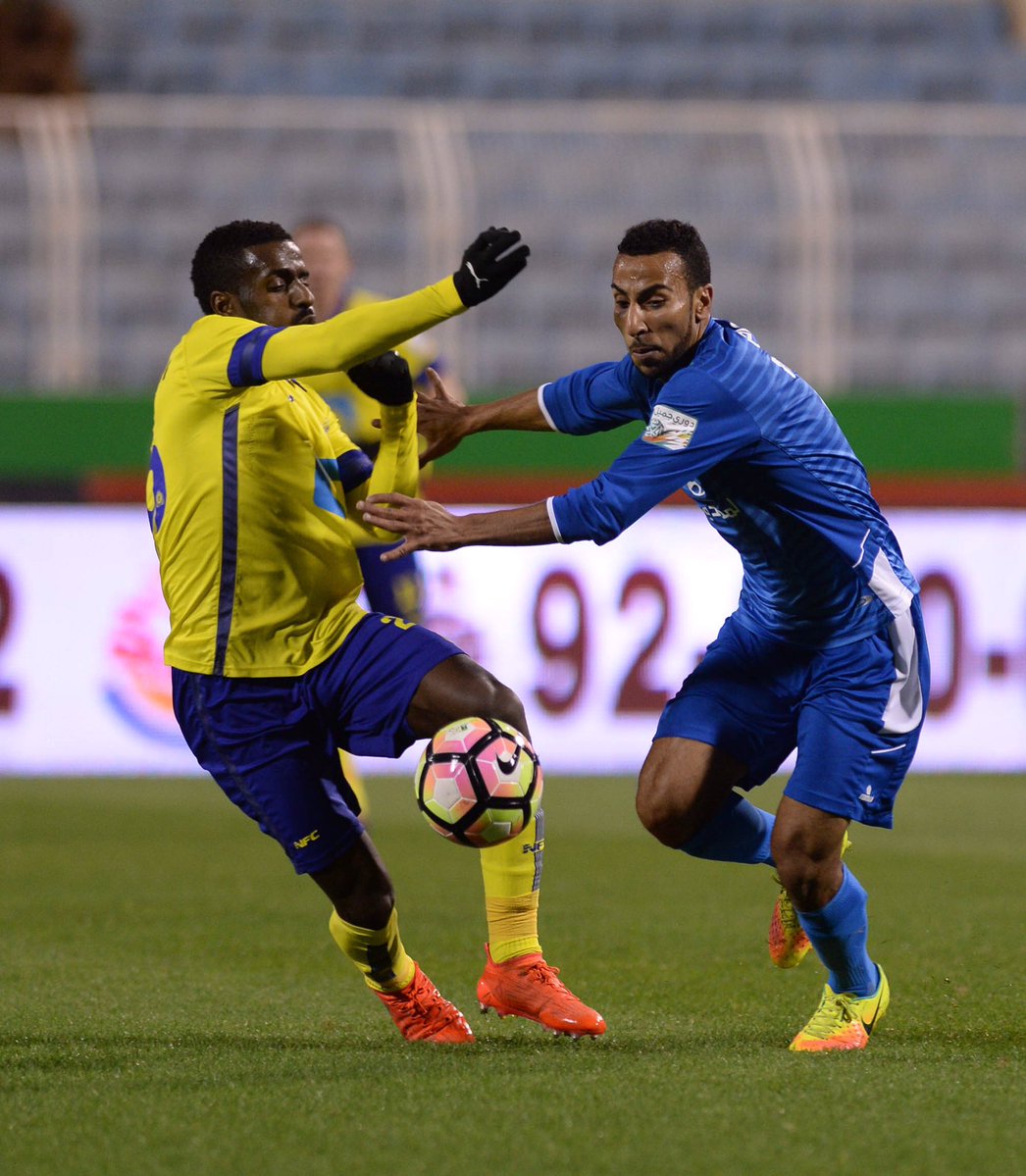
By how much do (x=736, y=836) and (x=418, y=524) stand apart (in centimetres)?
131

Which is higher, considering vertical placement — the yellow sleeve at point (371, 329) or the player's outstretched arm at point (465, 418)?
the yellow sleeve at point (371, 329)

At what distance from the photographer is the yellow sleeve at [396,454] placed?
486 cm

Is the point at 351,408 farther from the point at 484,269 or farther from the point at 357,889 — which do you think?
the point at 484,269

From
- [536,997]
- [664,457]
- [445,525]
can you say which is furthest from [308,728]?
[664,457]

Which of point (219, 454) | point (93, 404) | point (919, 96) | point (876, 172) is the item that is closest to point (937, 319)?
point (876, 172)

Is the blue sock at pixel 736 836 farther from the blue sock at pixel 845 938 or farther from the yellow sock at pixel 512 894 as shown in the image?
the yellow sock at pixel 512 894

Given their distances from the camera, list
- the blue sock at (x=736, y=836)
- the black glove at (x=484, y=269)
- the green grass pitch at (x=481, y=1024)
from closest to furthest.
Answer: the green grass pitch at (x=481, y=1024) → the black glove at (x=484, y=269) → the blue sock at (x=736, y=836)

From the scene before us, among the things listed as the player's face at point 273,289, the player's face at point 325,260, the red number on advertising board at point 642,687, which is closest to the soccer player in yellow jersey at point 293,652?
the player's face at point 273,289

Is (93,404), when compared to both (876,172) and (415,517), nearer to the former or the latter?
(876,172)

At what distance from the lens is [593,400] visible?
200 inches

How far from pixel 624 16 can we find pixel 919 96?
8.17 ft

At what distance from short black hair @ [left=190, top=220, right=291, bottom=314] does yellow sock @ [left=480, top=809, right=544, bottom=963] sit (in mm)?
1485

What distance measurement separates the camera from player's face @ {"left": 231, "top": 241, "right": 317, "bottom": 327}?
188 inches

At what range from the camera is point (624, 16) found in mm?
16406
